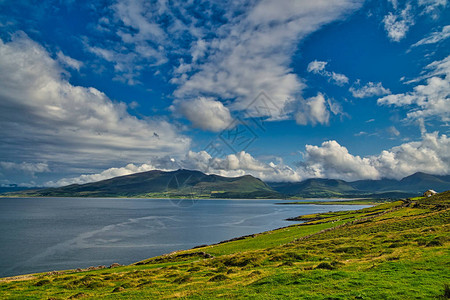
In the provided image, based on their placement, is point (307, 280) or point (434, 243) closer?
point (307, 280)

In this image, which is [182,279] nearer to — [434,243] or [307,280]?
[307,280]

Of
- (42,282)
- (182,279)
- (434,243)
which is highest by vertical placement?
(434,243)

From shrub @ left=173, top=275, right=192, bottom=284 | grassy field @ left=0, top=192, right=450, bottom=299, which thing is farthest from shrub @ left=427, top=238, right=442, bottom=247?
shrub @ left=173, top=275, right=192, bottom=284

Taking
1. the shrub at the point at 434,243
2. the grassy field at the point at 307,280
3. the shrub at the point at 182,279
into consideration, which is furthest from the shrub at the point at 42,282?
the shrub at the point at 434,243

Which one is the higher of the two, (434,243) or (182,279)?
(434,243)

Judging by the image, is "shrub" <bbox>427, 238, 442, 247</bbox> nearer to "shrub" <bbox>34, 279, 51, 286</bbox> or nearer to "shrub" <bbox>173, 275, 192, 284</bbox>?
"shrub" <bbox>173, 275, 192, 284</bbox>

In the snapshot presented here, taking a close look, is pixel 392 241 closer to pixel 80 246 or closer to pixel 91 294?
pixel 91 294

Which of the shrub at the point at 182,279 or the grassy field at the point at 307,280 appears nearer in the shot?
the grassy field at the point at 307,280

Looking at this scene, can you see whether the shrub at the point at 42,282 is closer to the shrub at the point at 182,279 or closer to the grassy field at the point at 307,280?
the grassy field at the point at 307,280

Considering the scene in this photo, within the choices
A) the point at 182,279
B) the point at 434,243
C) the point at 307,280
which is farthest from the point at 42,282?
the point at 434,243

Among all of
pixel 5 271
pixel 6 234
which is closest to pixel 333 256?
pixel 5 271

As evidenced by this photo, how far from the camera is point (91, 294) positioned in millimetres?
26766

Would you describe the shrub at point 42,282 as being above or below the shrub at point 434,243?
below

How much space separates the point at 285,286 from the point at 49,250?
Answer: 9281 cm
